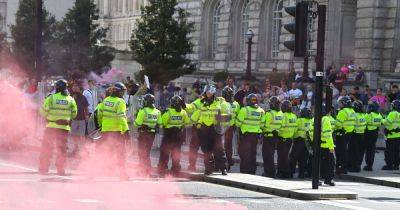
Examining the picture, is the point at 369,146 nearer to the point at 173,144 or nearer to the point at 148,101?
the point at 173,144

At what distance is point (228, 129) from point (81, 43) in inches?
1222

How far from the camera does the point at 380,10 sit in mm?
37781

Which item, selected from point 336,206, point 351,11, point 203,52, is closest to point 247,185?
point 336,206

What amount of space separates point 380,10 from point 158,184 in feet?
Answer: 72.0

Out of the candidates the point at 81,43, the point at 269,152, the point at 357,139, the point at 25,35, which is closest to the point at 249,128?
the point at 269,152

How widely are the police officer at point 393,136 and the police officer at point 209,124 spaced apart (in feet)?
16.0

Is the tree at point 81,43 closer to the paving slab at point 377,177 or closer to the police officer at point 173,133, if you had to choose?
the paving slab at point 377,177

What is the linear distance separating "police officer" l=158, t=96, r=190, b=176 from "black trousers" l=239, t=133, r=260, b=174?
1532 mm

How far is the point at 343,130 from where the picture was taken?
21.9 meters

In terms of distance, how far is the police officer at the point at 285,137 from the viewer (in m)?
20.7

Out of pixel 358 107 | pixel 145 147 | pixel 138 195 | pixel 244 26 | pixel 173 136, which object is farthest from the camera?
pixel 244 26

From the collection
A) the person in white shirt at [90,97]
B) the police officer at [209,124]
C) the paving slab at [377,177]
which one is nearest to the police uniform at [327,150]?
the paving slab at [377,177]

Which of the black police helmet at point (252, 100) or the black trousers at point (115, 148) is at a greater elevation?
the black police helmet at point (252, 100)

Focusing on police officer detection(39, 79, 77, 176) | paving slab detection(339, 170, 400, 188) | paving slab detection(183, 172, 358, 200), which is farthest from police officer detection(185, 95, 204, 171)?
paving slab detection(339, 170, 400, 188)
